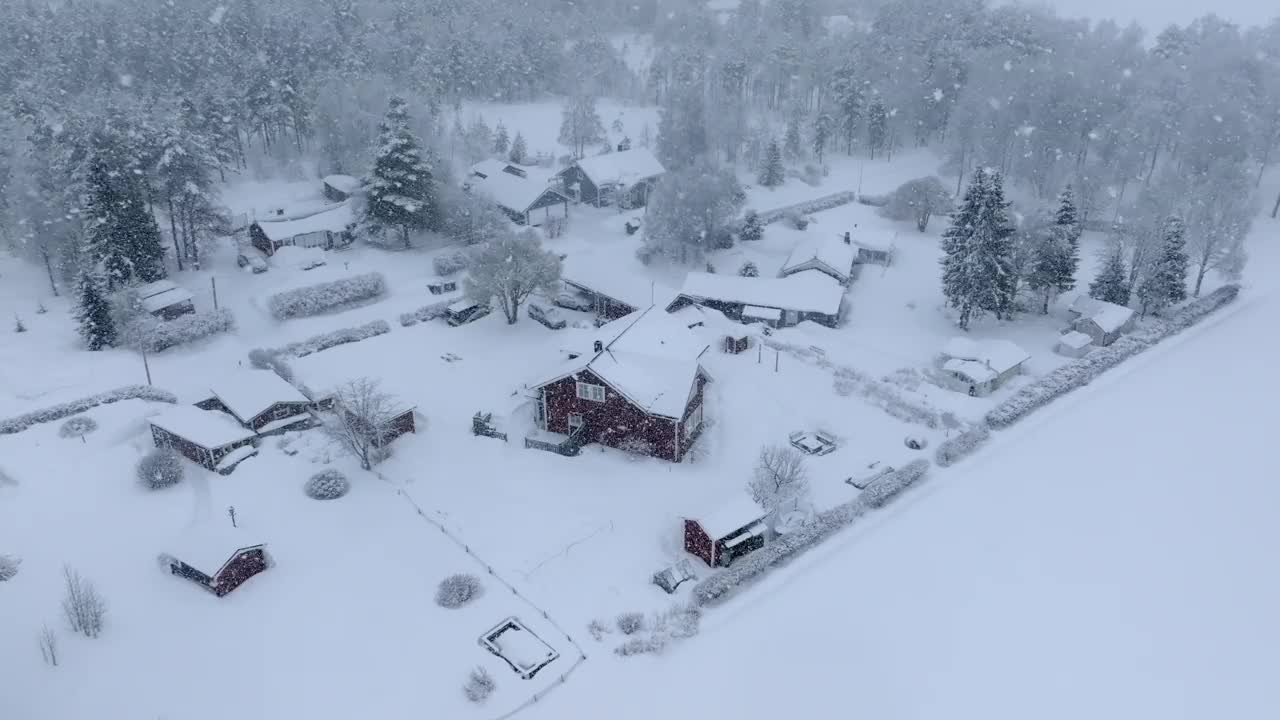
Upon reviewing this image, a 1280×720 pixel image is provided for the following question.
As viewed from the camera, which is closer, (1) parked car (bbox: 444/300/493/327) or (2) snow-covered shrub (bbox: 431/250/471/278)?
(1) parked car (bbox: 444/300/493/327)

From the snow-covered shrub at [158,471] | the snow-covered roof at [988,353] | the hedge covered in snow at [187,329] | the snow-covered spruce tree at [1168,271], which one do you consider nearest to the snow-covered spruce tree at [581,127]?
the hedge covered in snow at [187,329]

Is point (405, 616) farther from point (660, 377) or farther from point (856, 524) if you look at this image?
point (856, 524)

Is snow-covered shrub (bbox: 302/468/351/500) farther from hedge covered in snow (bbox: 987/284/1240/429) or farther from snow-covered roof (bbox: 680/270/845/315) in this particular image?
hedge covered in snow (bbox: 987/284/1240/429)

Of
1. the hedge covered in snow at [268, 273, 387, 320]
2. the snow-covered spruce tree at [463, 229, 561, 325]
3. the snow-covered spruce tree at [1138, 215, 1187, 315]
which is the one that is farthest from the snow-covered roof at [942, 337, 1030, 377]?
the hedge covered in snow at [268, 273, 387, 320]

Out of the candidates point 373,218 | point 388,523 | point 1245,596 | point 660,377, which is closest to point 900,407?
point 660,377

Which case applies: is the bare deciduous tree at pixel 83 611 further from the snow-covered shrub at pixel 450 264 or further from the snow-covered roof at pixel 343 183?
the snow-covered roof at pixel 343 183

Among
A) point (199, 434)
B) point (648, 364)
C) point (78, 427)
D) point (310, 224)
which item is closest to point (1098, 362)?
point (648, 364)
